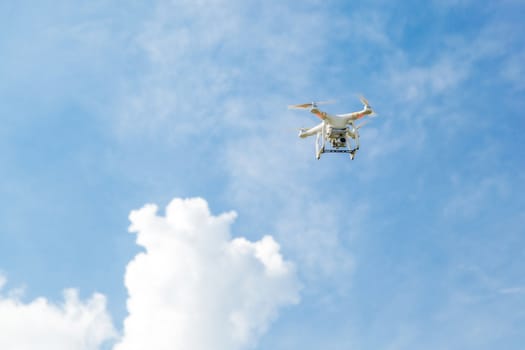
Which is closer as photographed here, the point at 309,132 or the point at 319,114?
the point at 319,114

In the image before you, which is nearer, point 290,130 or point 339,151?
point 339,151

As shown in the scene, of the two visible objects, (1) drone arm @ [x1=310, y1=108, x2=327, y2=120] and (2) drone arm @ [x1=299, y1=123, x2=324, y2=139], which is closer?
(1) drone arm @ [x1=310, y1=108, x2=327, y2=120]

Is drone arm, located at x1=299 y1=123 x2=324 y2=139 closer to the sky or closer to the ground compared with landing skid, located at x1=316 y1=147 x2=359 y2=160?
closer to the sky

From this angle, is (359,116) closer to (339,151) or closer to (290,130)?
(339,151)

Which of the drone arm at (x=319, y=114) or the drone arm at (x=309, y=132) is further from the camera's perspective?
the drone arm at (x=309, y=132)

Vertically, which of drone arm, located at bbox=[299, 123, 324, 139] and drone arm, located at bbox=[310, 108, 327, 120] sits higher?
drone arm, located at bbox=[299, 123, 324, 139]

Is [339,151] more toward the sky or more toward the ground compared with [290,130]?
more toward the ground

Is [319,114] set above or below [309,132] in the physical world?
below

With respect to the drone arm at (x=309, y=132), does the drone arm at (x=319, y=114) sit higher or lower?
lower

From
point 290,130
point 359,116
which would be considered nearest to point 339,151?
point 359,116
